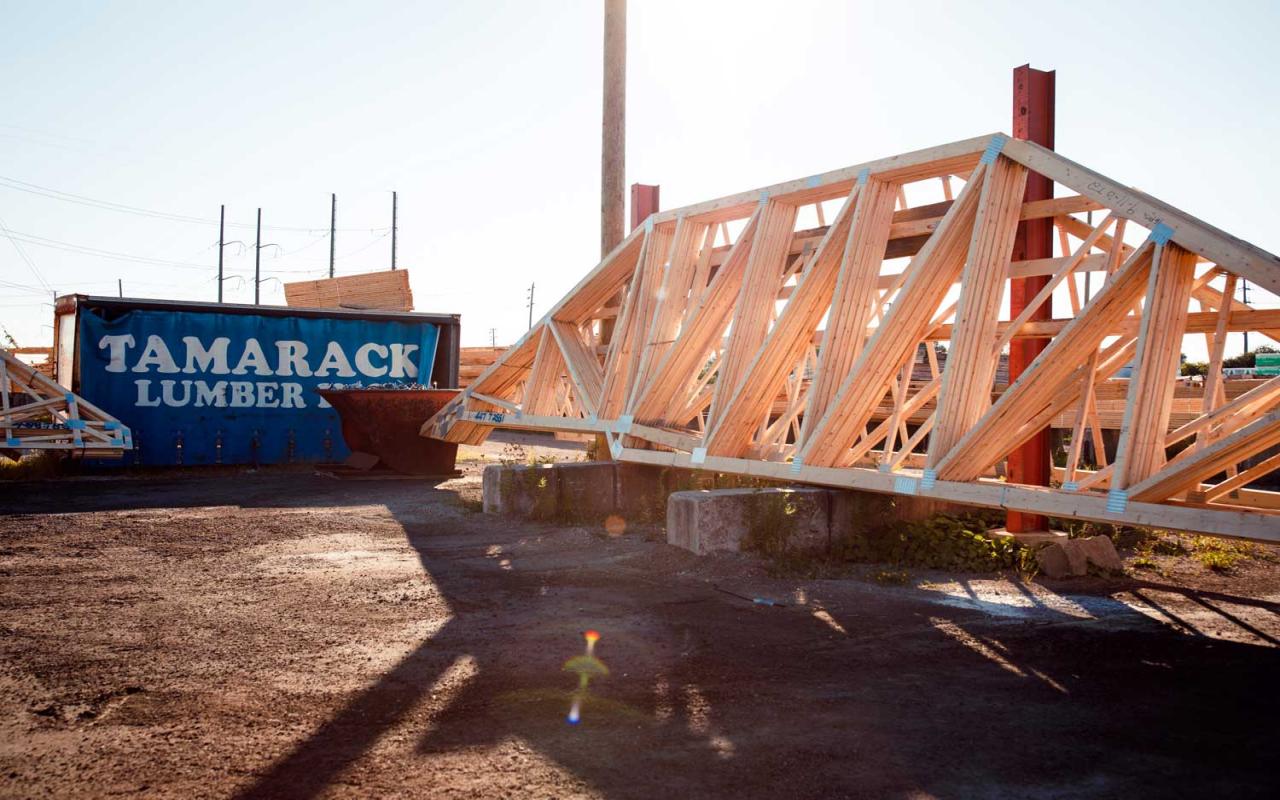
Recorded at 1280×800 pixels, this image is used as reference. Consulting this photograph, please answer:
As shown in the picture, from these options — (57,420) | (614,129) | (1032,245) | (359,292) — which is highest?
(614,129)

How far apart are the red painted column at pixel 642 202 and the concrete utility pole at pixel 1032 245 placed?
629cm

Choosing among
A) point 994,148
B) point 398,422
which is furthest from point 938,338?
point 398,422

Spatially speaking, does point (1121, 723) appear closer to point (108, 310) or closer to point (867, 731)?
point (867, 731)

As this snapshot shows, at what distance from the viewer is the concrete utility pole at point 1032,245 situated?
27.8ft

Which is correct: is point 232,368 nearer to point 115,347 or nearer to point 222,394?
point 222,394

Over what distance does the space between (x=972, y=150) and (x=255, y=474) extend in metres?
13.1

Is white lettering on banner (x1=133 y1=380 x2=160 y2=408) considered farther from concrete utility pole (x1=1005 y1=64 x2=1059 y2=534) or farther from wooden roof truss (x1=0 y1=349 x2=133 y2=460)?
concrete utility pole (x1=1005 y1=64 x2=1059 y2=534)

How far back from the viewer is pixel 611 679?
4.95 m

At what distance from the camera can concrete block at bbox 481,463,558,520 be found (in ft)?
35.6

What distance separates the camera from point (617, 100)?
1435cm

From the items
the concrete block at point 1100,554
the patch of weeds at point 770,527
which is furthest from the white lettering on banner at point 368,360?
the concrete block at point 1100,554

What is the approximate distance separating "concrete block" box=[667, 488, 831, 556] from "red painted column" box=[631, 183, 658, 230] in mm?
6440

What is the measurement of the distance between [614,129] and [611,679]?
10831 millimetres

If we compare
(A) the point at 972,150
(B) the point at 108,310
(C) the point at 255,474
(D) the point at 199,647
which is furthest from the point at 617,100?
(D) the point at 199,647
